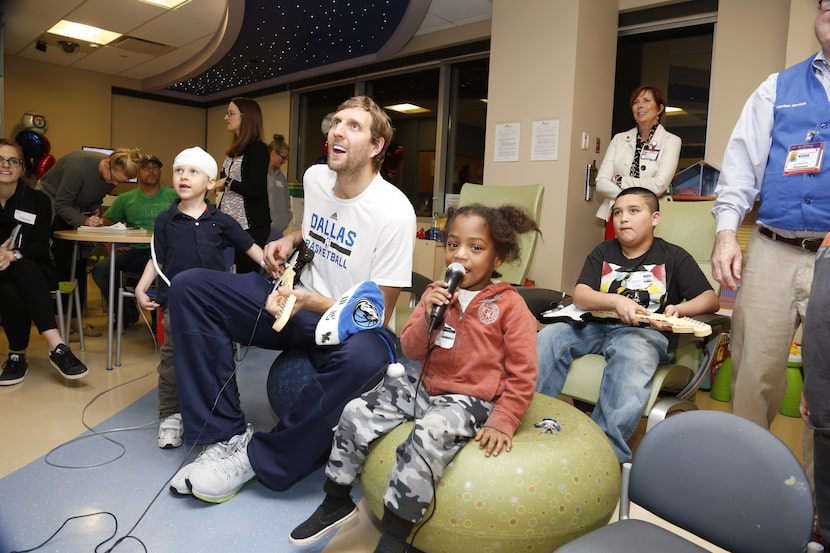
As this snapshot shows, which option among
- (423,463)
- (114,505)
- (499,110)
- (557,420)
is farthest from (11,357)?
(499,110)

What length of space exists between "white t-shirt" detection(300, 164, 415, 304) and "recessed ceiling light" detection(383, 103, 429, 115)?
14.4ft

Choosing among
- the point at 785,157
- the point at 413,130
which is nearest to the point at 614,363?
the point at 785,157

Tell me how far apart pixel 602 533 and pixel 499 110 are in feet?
12.0

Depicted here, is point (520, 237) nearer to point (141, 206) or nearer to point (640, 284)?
point (640, 284)

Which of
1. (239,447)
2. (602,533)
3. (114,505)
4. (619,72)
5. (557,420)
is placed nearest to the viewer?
(602,533)

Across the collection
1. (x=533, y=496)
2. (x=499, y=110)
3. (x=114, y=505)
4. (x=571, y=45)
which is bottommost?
(x=114, y=505)

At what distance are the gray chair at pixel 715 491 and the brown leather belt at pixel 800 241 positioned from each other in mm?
804

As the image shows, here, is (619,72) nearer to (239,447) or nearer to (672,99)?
(672,99)

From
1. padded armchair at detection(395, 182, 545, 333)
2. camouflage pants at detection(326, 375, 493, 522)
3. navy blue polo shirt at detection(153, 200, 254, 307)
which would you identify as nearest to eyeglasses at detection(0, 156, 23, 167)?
navy blue polo shirt at detection(153, 200, 254, 307)

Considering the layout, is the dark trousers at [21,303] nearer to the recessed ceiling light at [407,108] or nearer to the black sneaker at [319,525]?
the black sneaker at [319,525]

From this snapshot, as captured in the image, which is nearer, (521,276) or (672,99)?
(521,276)

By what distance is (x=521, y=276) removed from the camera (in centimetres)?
276

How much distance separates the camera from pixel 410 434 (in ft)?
4.27

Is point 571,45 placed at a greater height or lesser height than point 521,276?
greater
